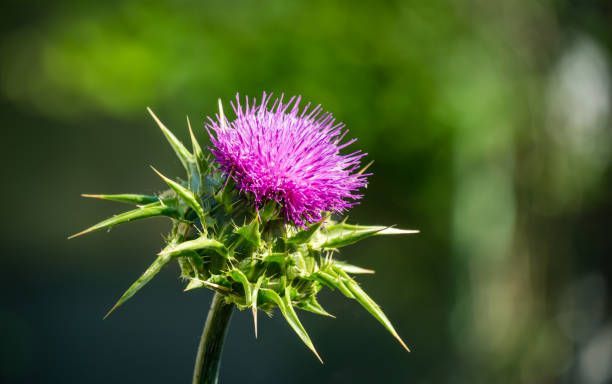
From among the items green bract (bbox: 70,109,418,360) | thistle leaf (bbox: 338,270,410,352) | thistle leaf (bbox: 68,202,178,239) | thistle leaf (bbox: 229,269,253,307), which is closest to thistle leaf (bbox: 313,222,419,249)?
green bract (bbox: 70,109,418,360)

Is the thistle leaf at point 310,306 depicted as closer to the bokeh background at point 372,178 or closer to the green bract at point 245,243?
the green bract at point 245,243

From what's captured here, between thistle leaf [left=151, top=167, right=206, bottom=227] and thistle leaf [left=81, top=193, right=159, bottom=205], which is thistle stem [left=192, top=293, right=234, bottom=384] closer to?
thistle leaf [left=151, top=167, right=206, bottom=227]

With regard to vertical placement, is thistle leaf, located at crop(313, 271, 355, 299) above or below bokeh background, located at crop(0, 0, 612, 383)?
below

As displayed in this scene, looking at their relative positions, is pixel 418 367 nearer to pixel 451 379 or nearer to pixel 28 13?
pixel 451 379

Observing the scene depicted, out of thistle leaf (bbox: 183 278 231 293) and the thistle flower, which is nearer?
thistle leaf (bbox: 183 278 231 293)

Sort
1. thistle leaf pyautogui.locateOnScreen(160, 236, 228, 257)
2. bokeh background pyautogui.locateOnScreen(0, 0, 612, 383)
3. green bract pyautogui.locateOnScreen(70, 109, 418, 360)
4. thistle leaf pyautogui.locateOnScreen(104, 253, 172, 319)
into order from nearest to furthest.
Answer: thistle leaf pyautogui.locateOnScreen(104, 253, 172, 319)
thistle leaf pyautogui.locateOnScreen(160, 236, 228, 257)
green bract pyautogui.locateOnScreen(70, 109, 418, 360)
bokeh background pyautogui.locateOnScreen(0, 0, 612, 383)

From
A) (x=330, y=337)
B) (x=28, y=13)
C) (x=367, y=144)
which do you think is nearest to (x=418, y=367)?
(x=330, y=337)
